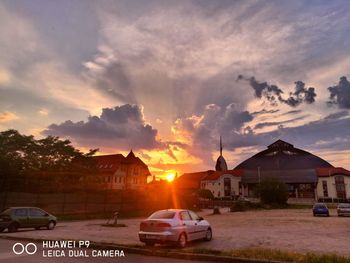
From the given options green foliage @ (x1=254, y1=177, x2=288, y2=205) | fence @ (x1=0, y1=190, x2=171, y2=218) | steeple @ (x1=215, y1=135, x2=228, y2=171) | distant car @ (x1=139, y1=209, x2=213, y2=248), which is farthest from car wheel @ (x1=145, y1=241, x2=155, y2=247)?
steeple @ (x1=215, y1=135, x2=228, y2=171)

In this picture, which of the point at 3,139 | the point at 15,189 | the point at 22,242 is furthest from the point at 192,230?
the point at 3,139

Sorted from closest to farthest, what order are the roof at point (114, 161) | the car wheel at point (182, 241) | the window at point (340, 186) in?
the car wheel at point (182, 241) → the roof at point (114, 161) → the window at point (340, 186)

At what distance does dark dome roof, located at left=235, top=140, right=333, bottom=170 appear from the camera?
115 metres

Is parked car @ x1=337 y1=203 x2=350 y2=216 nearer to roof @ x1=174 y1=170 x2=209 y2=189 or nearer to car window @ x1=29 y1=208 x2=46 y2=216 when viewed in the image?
car window @ x1=29 y1=208 x2=46 y2=216

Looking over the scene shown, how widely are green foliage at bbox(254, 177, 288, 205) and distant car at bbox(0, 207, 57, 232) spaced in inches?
1840

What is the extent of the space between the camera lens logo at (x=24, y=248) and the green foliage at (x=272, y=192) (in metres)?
53.8

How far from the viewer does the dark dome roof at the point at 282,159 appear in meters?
115

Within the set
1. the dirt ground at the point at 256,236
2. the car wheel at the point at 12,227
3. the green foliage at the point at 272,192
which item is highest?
the green foliage at the point at 272,192

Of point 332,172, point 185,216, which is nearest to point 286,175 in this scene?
point 332,172

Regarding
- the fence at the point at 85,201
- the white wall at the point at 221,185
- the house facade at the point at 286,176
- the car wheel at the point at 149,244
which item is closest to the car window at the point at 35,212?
the fence at the point at 85,201

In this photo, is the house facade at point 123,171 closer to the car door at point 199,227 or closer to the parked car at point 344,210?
the parked car at point 344,210

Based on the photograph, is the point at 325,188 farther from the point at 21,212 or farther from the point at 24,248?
the point at 24,248

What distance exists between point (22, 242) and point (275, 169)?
111 meters

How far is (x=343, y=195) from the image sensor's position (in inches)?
3497
